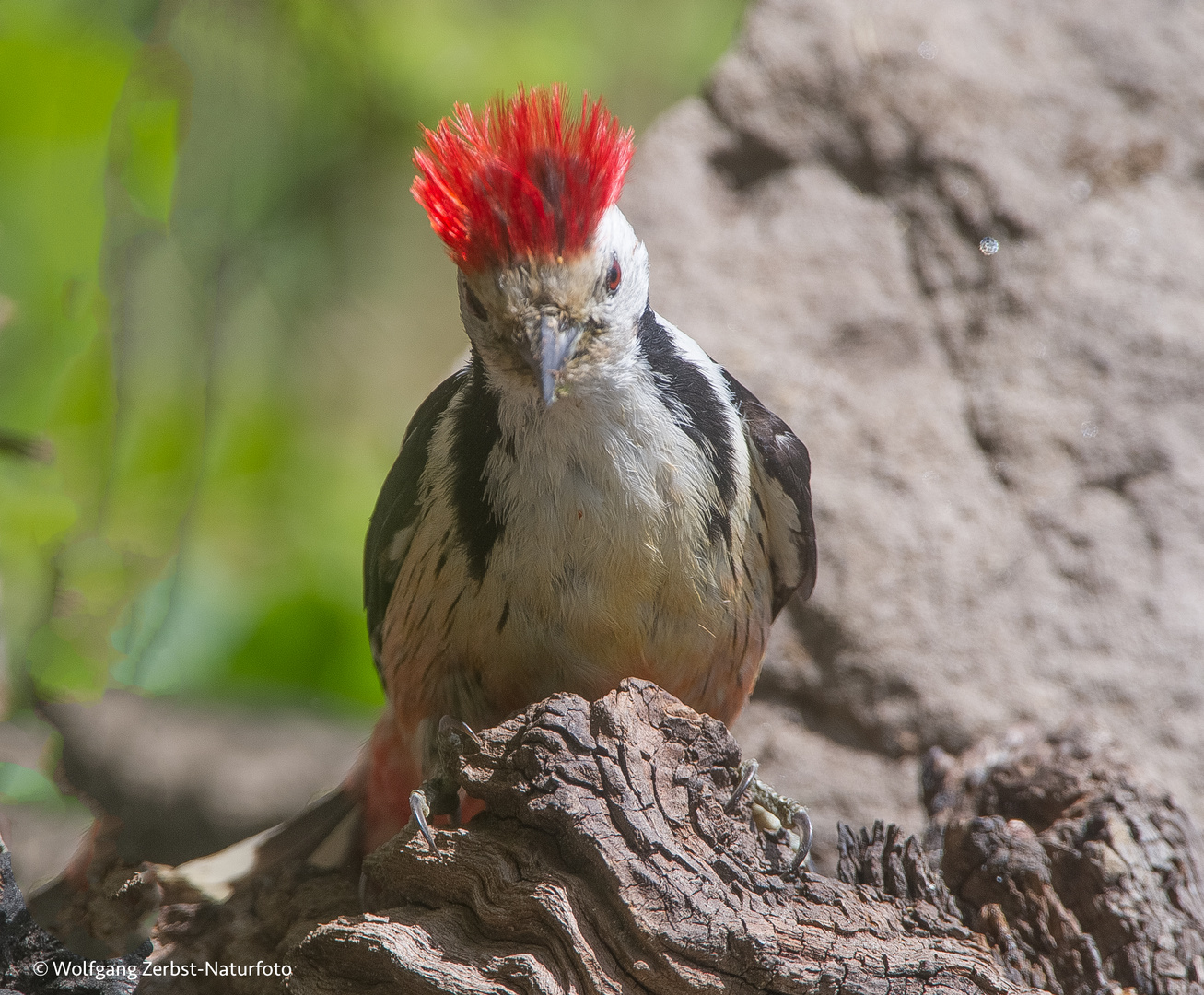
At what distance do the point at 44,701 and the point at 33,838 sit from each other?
52cm

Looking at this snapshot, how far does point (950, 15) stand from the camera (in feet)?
17.3

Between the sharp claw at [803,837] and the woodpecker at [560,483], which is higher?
the woodpecker at [560,483]

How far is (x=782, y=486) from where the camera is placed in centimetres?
298

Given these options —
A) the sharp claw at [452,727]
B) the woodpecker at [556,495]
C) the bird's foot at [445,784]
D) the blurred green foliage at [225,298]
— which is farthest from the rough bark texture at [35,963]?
the sharp claw at [452,727]

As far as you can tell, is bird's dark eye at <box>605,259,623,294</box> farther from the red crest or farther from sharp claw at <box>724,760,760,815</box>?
A: sharp claw at <box>724,760,760,815</box>

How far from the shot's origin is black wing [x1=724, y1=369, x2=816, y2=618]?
9.72ft

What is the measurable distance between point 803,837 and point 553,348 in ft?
4.38

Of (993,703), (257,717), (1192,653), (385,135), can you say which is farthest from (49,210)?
(1192,653)

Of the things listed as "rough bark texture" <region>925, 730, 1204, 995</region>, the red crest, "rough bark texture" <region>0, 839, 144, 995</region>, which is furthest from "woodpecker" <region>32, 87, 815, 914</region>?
"rough bark texture" <region>925, 730, 1204, 995</region>

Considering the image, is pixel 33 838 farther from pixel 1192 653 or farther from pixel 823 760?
pixel 1192 653

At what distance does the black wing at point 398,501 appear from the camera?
2.97 m

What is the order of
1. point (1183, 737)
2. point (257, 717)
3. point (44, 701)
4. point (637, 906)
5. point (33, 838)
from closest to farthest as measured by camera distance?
point (637, 906) → point (33, 838) → point (44, 701) → point (1183, 737) → point (257, 717)

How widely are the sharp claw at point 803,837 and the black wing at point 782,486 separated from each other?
722mm

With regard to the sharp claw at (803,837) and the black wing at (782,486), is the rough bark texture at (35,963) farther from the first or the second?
the black wing at (782,486)
